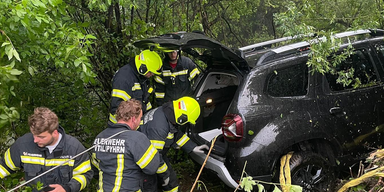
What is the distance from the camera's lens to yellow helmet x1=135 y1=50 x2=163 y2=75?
12.4ft

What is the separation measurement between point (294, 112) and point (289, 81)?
0.34 m

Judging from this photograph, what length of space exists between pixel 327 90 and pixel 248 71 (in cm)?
93

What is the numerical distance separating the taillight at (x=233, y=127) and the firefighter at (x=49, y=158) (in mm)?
1394

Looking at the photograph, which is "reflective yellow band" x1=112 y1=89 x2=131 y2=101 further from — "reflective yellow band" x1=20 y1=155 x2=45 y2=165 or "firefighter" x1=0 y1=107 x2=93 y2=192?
"reflective yellow band" x1=20 y1=155 x2=45 y2=165

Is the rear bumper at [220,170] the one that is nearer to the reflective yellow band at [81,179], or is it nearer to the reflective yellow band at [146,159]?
the reflective yellow band at [146,159]

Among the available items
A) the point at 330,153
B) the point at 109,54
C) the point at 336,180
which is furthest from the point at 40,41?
the point at 336,180

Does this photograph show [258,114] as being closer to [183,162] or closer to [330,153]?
[330,153]

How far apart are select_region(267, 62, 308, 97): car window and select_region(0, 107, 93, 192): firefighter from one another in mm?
1986

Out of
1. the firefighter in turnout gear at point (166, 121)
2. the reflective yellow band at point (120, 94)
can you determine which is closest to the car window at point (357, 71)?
the firefighter in turnout gear at point (166, 121)

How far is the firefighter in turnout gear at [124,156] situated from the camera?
2.63 metres

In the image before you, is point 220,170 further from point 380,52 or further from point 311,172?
point 380,52

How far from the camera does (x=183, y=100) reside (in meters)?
3.25

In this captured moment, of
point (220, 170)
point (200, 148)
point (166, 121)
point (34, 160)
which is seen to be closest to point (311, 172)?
point (220, 170)

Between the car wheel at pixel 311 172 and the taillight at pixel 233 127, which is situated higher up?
the taillight at pixel 233 127
